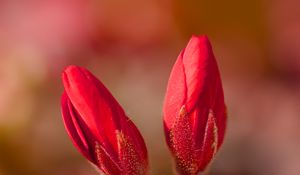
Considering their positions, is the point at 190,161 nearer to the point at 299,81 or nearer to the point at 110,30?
the point at 299,81

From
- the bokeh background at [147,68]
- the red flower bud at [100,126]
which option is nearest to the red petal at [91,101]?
the red flower bud at [100,126]

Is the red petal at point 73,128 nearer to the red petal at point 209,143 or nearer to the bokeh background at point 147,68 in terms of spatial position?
the red petal at point 209,143

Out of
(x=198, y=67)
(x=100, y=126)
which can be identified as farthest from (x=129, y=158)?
(x=198, y=67)

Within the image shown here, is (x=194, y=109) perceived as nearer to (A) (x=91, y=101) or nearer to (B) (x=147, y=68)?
(A) (x=91, y=101)

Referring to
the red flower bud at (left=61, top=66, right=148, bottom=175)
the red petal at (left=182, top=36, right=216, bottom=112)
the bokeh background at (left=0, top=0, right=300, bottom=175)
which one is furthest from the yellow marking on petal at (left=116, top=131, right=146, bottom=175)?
the bokeh background at (left=0, top=0, right=300, bottom=175)

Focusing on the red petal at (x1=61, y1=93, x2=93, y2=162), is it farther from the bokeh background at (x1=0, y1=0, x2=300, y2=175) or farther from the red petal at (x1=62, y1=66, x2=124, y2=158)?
the bokeh background at (x1=0, y1=0, x2=300, y2=175)
